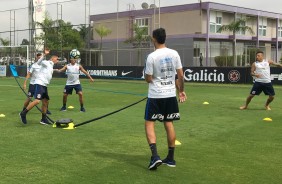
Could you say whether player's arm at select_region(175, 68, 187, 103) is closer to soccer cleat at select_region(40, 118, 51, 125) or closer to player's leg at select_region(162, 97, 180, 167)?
player's leg at select_region(162, 97, 180, 167)

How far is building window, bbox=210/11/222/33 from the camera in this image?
45531mm

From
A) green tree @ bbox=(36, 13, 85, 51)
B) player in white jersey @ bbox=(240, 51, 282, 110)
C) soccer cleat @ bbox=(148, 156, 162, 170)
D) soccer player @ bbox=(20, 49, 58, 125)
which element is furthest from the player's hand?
green tree @ bbox=(36, 13, 85, 51)

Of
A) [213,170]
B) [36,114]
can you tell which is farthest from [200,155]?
[36,114]

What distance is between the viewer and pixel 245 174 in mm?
5840

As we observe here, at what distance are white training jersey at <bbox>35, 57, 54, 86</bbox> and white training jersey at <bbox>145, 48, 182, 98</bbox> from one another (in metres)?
4.64

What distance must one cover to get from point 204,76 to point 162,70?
23.4 metres

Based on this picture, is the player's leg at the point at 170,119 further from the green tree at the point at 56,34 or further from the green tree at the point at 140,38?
the green tree at the point at 56,34

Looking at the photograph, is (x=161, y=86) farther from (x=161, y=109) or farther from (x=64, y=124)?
(x=64, y=124)

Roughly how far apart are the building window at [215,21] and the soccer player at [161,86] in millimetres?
40423

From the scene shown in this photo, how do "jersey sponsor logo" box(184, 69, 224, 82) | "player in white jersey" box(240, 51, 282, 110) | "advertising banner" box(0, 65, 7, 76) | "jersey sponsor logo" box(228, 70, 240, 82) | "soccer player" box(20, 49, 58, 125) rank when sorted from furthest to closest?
1. "advertising banner" box(0, 65, 7, 76)
2. "jersey sponsor logo" box(184, 69, 224, 82)
3. "jersey sponsor logo" box(228, 70, 240, 82)
4. "player in white jersey" box(240, 51, 282, 110)
5. "soccer player" box(20, 49, 58, 125)

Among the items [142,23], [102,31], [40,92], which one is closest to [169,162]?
[40,92]

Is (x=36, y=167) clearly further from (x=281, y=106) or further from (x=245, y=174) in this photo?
(x=281, y=106)

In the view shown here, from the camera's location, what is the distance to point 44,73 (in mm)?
10352

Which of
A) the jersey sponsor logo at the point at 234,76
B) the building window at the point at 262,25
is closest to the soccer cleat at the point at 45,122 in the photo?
the jersey sponsor logo at the point at 234,76
